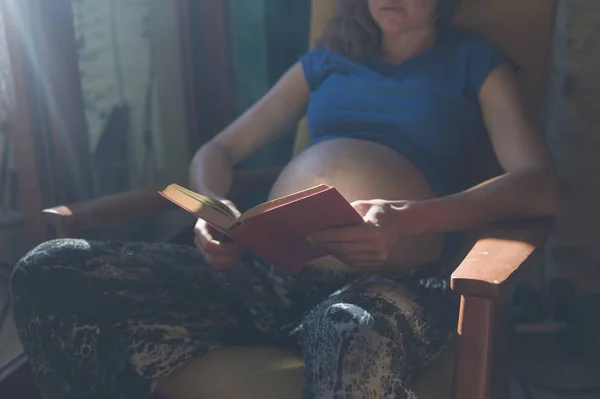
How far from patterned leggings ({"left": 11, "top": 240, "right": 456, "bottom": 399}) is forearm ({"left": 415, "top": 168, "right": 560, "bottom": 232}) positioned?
105 millimetres

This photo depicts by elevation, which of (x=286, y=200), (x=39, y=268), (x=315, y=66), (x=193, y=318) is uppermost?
(x=315, y=66)

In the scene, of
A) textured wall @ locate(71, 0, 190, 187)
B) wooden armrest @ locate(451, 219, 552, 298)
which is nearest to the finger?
wooden armrest @ locate(451, 219, 552, 298)

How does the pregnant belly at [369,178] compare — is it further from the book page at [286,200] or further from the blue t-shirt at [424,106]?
the book page at [286,200]

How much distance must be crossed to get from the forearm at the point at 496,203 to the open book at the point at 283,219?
16 cm

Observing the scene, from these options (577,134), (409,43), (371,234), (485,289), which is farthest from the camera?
(577,134)

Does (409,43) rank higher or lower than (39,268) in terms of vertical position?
higher

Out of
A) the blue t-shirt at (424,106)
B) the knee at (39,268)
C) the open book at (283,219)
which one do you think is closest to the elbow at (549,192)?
the blue t-shirt at (424,106)

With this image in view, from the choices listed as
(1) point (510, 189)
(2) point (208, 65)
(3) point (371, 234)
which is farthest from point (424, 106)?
(2) point (208, 65)

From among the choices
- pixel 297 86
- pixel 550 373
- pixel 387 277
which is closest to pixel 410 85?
pixel 297 86

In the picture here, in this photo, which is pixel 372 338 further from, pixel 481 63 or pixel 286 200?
pixel 481 63

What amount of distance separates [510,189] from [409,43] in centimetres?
38

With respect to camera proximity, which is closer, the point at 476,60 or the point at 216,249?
the point at 216,249

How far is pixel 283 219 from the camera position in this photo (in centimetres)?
83

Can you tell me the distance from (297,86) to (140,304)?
535 millimetres
